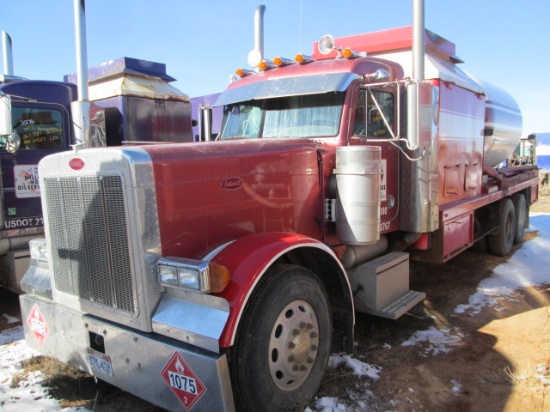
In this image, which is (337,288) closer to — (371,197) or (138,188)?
(371,197)

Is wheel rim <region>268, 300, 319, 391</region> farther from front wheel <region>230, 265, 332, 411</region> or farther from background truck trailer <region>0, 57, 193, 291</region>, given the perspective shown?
background truck trailer <region>0, 57, 193, 291</region>

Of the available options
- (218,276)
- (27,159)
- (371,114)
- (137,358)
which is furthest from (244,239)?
(27,159)

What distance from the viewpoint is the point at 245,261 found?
275 cm

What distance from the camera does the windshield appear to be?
4.05 metres

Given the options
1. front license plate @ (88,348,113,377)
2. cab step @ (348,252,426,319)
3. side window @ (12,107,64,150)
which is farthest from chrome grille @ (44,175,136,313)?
side window @ (12,107,64,150)

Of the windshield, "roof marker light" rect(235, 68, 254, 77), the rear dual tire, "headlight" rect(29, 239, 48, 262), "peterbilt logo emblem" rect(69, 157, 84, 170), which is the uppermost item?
"roof marker light" rect(235, 68, 254, 77)

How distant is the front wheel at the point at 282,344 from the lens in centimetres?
269

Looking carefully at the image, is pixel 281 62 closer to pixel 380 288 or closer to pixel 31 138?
pixel 380 288

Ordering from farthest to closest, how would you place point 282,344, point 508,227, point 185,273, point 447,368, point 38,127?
point 508,227
point 38,127
point 447,368
point 282,344
point 185,273

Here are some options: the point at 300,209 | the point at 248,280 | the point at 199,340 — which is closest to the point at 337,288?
the point at 300,209

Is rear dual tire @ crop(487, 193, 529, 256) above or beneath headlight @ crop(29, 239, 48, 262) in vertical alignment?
beneath

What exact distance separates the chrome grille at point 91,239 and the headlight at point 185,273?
0.26m

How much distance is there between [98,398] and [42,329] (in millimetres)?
646

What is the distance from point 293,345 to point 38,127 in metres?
4.67
